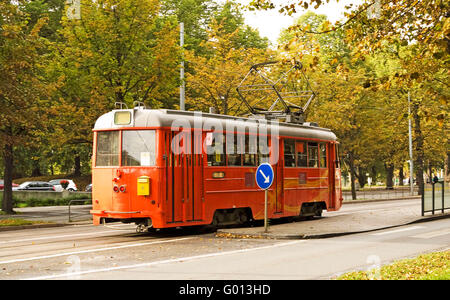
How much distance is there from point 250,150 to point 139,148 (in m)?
3.92

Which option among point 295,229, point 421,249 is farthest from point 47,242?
point 421,249

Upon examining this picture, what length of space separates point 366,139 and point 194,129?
33028 millimetres

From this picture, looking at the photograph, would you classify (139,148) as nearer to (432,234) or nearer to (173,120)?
(173,120)

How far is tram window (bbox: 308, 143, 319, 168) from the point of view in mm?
20297

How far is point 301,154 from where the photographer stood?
19812mm

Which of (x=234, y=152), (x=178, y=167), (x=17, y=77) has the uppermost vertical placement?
(x=17, y=77)

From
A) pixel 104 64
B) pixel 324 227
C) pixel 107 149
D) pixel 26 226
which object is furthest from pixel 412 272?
pixel 104 64

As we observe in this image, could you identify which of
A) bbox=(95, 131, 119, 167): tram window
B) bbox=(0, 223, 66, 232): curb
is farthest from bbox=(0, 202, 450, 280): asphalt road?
bbox=(0, 223, 66, 232): curb

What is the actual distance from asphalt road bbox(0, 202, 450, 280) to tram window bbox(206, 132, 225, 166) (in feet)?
6.61

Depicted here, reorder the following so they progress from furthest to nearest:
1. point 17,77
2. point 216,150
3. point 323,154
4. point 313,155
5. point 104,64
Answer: point 104,64 < point 17,77 < point 323,154 < point 313,155 < point 216,150

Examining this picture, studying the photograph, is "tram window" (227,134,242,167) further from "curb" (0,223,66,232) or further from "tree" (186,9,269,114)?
"tree" (186,9,269,114)

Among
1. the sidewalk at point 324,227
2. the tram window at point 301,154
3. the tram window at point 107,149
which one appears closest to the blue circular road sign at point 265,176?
the sidewalk at point 324,227

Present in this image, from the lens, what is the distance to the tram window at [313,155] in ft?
66.6
